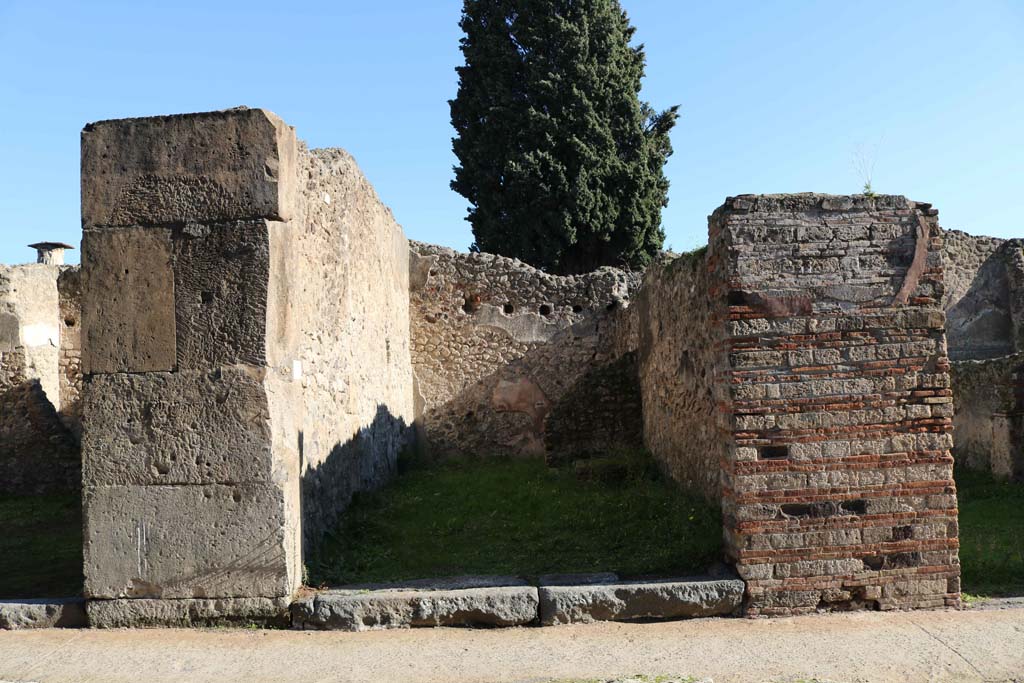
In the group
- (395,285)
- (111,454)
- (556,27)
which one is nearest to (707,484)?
(111,454)

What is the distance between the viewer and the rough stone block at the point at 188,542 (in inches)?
179

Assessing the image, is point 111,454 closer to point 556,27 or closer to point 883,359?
point 883,359

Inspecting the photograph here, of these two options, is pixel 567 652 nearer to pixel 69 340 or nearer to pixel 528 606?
pixel 528 606

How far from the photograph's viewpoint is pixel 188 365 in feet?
15.2

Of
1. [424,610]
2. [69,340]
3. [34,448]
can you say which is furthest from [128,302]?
[69,340]

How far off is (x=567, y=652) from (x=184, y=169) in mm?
3438

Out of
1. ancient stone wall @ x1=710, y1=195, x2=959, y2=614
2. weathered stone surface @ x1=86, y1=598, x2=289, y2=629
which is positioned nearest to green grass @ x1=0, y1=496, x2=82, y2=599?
weathered stone surface @ x1=86, y1=598, x2=289, y2=629

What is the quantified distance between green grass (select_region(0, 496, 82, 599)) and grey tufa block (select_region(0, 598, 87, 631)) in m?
0.52

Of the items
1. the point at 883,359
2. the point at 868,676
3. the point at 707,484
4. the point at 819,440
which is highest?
the point at 883,359

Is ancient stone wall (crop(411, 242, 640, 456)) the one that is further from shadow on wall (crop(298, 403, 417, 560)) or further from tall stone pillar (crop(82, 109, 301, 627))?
tall stone pillar (crop(82, 109, 301, 627))

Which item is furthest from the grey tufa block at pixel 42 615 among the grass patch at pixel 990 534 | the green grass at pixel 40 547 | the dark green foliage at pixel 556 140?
the dark green foliage at pixel 556 140

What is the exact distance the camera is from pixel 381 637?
14.1 ft

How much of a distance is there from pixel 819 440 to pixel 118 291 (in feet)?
13.5

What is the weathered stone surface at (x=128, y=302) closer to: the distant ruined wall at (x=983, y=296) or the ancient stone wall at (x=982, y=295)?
the distant ruined wall at (x=983, y=296)
